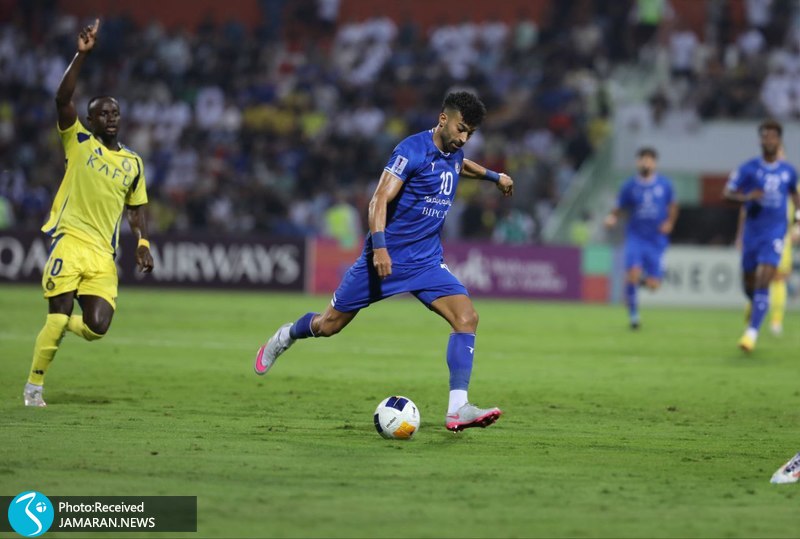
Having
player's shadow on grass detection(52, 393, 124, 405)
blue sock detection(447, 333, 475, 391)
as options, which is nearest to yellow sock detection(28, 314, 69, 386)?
player's shadow on grass detection(52, 393, 124, 405)

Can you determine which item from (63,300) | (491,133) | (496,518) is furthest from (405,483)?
(491,133)

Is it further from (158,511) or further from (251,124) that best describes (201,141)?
(158,511)

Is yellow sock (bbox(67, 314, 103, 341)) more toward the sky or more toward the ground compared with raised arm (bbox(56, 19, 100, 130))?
more toward the ground

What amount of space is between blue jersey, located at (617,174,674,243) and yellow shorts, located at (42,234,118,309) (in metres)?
12.1

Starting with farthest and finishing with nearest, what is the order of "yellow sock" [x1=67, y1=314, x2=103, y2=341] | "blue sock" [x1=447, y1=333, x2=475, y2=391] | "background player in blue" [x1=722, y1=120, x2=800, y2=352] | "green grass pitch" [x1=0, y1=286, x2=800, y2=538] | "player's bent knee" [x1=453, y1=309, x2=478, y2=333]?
1. "background player in blue" [x1=722, y1=120, x2=800, y2=352]
2. "yellow sock" [x1=67, y1=314, x2=103, y2=341]
3. "player's bent knee" [x1=453, y1=309, x2=478, y2=333]
4. "blue sock" [x1=447, y1=333, x2=475, y2=391]
5. "green grass pitch" [x1=0, y1=286, x2=800, y2=538]

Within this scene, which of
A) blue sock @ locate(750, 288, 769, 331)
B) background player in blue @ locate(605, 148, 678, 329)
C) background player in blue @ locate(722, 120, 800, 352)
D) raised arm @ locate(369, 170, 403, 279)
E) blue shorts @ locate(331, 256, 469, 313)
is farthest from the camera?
background player in blue @ locate(605, 148, 678, 329)

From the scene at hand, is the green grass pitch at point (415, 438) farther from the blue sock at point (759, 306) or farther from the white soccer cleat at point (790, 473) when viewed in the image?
the blue sock at point (759, 306)

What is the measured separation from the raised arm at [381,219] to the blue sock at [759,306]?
7.89 metres

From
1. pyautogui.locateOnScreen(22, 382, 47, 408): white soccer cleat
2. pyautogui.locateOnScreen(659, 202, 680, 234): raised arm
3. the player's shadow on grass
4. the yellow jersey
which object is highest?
the yellow jersey

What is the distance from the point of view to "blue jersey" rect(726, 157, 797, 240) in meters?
15.5

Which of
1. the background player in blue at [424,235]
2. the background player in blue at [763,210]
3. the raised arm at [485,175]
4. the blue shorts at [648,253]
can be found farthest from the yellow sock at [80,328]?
the blue shorts at [648,253]

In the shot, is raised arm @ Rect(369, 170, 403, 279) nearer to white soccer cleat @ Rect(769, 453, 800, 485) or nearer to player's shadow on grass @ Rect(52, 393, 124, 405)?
player's shadow on grass @ Rect(52, 393, 124, 405)

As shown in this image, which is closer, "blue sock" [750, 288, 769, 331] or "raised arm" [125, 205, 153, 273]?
"raised arm" [125, 205, 153, 273]

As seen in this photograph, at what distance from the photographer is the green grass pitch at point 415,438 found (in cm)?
609
